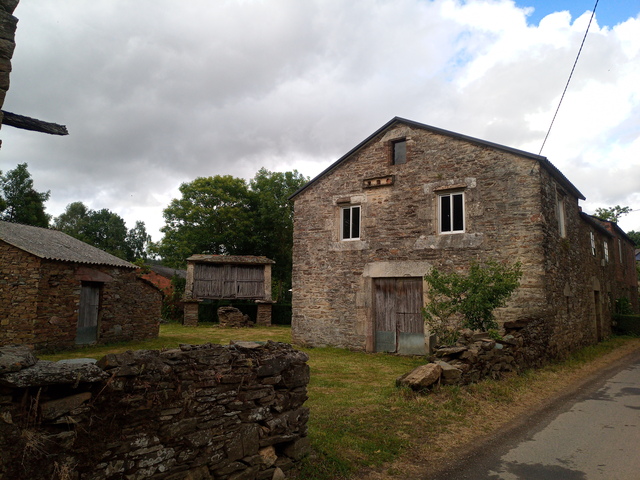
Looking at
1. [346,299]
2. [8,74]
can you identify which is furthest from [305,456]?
[346,299]

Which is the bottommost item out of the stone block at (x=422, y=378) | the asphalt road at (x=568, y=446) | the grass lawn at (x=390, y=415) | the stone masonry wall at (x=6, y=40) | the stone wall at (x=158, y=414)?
the asphalt road at (x=568, y=446)

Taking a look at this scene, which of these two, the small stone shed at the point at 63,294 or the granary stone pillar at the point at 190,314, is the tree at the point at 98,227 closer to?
the granary stone pillar at the point at 190,314

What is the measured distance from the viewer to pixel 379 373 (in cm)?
970

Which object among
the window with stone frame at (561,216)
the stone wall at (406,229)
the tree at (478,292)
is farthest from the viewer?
the window with stone frame at (561,216)

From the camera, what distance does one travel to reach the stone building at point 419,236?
11133mm

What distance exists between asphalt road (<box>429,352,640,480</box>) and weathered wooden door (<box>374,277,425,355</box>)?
4.94 metres

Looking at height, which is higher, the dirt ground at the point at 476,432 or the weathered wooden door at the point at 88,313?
the weathered wooden door at the point at 88,313

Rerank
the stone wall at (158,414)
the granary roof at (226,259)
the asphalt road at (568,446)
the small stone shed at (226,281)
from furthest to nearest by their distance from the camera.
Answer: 1. the small stone shed at (226,281)
2. the granary roof at (226,259)
3. the asphalt road at (568,446)
4. the stone wall at (158,414)

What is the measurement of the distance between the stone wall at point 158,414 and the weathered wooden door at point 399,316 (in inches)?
322

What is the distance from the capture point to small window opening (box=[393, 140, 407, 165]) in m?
13.2

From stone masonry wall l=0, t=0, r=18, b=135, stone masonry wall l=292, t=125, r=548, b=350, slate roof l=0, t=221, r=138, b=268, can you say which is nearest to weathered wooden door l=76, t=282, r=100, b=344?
slate roof l=0, t=221, r=138, b=268

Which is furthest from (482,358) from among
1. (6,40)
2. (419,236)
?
(6,40)

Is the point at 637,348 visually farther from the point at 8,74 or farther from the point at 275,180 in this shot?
Answer: the point at 275,180

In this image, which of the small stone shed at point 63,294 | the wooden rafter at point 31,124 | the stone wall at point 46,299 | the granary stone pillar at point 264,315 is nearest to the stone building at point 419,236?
the small stone shed at point 63,294
